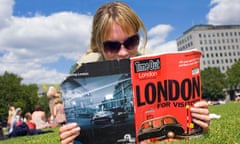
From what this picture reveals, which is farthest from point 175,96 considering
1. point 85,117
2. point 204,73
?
point 204,73

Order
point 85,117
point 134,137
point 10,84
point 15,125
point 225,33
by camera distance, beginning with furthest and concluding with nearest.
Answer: point 225,33 < point 10,84 < point 15,125 < point 134,137 < point 85,117

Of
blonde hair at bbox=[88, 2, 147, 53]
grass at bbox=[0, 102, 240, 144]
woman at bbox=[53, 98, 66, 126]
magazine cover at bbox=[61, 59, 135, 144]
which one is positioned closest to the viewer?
magazine cover at bbox=[61, 59, 135, 144]

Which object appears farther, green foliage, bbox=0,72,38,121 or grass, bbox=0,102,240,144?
green foliage, bbox=0,72,38,121

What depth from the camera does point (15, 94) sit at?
189 ft

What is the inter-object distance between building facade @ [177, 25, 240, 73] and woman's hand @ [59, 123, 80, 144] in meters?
120

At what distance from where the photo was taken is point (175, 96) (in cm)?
250

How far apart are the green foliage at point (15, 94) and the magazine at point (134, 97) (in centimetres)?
5503

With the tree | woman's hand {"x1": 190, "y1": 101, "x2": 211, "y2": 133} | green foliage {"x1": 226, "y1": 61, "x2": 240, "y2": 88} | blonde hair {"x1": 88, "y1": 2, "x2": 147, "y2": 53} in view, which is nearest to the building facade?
green foliage {"x1": 226, "y1": 61, "x2": 240, "y2": 88}

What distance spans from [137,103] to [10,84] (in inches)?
2292

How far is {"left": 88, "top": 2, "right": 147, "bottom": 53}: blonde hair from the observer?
9.93 ft

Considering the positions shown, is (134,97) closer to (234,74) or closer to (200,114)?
(200,114)

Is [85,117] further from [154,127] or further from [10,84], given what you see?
[10,84]

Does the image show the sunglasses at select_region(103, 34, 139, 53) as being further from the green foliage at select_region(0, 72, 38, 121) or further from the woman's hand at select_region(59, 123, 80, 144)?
the green foliage at select_region(0, 72, 38, 121)

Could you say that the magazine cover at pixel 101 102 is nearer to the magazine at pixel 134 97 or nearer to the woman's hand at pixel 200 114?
the magazine at pixel 134 97
